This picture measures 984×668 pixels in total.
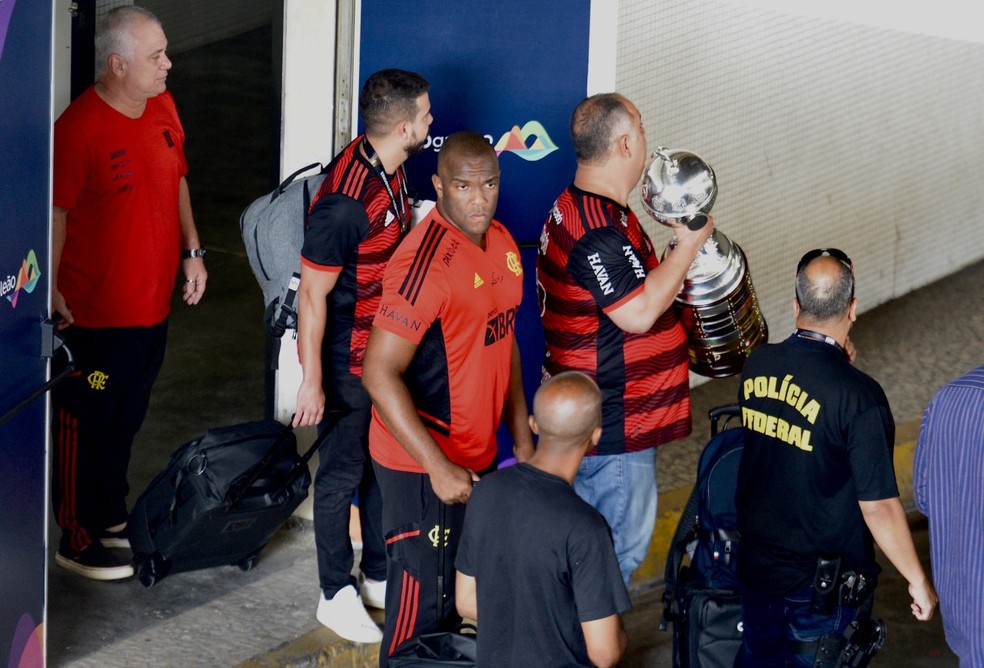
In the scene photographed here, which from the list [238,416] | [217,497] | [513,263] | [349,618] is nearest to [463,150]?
[513,263]

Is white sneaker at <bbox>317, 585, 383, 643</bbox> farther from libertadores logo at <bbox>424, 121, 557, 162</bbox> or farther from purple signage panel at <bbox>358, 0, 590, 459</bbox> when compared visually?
libertadores logo at <bbox>424, 121, 557, 162</bbox>

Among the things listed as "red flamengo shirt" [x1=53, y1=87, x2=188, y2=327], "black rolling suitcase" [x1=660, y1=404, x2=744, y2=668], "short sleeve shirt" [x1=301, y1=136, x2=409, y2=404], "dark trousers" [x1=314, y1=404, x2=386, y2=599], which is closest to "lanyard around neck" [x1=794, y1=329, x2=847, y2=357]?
"black rolling suitcase" [x1=660, y1=404, x2=744, y2=668]

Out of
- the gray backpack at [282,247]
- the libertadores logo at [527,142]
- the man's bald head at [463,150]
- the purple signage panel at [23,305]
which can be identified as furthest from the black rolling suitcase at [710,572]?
the purple signage panel at [23,305]

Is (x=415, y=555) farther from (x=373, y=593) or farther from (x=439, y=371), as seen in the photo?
(x=373, y=593)

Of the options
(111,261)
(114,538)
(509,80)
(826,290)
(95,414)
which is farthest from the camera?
(509,80)

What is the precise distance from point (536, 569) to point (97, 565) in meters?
2.43

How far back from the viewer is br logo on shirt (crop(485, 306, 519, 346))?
12.9 ft

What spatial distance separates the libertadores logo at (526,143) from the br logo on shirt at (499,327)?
1.51 m

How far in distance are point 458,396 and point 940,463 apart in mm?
1339

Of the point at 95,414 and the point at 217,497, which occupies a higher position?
the point at 95,414

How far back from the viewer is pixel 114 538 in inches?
203

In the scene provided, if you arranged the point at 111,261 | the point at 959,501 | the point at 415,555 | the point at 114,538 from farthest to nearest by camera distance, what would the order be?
the point at 114,538
the point at 111,261
the point at 415,555
the point at 959,501

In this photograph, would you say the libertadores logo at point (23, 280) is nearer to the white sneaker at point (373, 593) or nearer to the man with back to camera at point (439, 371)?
the man with back to camera at point (439, 371)

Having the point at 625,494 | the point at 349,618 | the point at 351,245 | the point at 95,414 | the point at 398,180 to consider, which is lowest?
the point at 349,618
